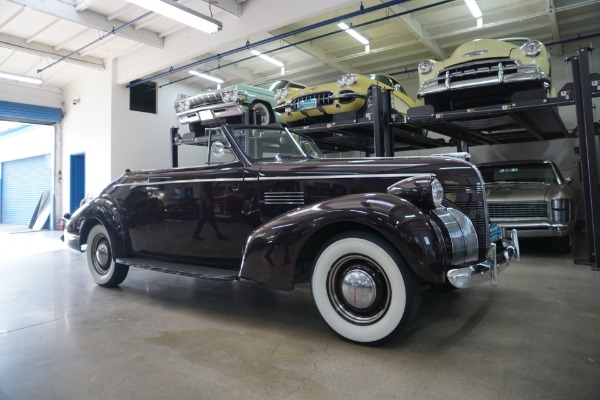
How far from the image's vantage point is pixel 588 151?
13.8 feet

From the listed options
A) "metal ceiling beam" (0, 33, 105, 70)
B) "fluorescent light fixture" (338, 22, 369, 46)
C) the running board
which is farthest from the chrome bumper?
"metal ceiling beam" (0, 33, 105, 70)

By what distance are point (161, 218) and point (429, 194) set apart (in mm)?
2411

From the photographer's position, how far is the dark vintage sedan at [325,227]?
6.95 ft

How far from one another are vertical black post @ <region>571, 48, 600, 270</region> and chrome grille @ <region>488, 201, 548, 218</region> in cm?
79

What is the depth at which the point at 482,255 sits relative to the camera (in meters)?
2.57

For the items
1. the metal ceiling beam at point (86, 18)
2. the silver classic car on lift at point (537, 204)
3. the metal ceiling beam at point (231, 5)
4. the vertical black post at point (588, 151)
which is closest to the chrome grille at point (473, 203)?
the silver classic car on lift at point (537, 204)

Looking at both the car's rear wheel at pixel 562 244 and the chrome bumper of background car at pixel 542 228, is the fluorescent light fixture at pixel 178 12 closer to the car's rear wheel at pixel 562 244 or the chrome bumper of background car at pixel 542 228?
the chrome bumper of background car at pixel 542 228

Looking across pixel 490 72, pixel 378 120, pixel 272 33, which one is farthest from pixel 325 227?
pixel 272 33

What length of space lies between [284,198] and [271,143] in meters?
0.78

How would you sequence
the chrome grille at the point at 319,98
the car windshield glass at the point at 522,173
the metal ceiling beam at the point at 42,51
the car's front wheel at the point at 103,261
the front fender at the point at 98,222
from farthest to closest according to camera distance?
the metal ceiling beam at the point at 42,51
the chrome grille at the point at 319,98
the car windshield glass at the point at 522,173
the car's front wheel at the point at 103,261
the front fender at the point at 98,222

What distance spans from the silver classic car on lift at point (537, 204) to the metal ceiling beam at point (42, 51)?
10.5m

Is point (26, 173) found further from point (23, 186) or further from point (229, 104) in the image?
point (229, 104)

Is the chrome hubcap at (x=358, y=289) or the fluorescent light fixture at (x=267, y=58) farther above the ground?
the fluorescent light fixture at (x=267, y=58)

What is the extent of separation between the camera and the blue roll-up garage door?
14.2 m
